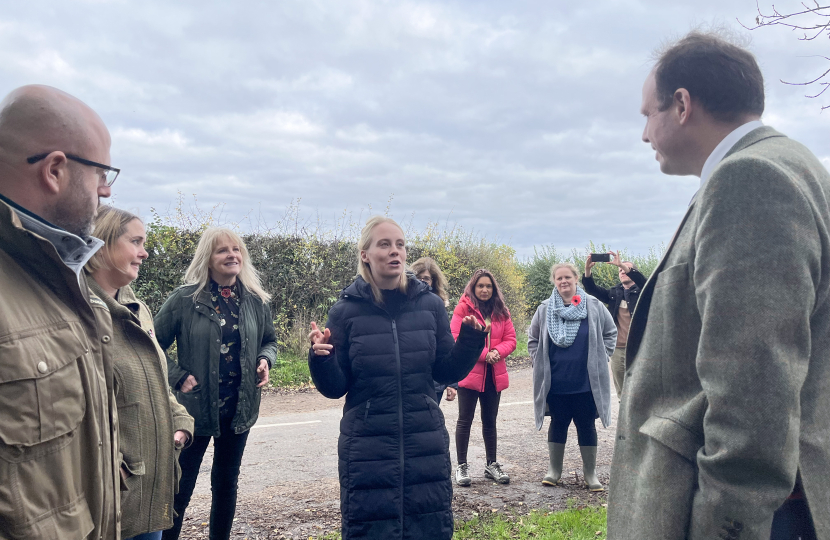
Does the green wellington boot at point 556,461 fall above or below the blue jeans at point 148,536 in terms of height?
below

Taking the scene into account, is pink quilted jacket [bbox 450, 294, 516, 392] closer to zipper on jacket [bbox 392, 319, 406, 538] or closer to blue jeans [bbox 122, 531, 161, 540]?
zipper on jacket [bbox 392, 319, 406, 538]

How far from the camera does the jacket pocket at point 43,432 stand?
1406 millimetres

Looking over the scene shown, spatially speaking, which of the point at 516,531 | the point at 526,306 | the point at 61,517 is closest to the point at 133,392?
the point at 61,517

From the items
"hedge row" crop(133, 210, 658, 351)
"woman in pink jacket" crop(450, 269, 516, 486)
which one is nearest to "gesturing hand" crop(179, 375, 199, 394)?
"woman in pink jacket" crop(450, 269, 516, 486)

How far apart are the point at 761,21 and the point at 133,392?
4.82 meters

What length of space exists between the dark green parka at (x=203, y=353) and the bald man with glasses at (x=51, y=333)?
86.0 inches

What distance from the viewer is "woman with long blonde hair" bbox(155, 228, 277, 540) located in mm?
3965

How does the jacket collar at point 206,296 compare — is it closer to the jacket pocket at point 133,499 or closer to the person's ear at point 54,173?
the jacket pocket at point 133,499

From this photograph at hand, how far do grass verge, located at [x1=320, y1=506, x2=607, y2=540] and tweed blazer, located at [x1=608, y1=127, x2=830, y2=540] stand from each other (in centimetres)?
308

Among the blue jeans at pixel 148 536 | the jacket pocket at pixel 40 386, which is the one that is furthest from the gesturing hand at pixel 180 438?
the jacket pocket at pixel 40 386

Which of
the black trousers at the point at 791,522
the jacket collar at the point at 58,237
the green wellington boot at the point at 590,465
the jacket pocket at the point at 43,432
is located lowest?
the green wellington boot at the point at 590,465

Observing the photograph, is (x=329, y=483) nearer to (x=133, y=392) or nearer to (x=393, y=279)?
(x=393, y=279)

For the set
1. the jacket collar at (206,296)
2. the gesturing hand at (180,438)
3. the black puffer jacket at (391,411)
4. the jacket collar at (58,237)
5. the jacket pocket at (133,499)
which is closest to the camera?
the jacket collar at (58,237)

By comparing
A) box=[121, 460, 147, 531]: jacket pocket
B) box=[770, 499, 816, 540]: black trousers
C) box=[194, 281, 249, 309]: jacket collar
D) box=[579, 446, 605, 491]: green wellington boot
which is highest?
box=[194, 281, 249, 309]: jacket collar
